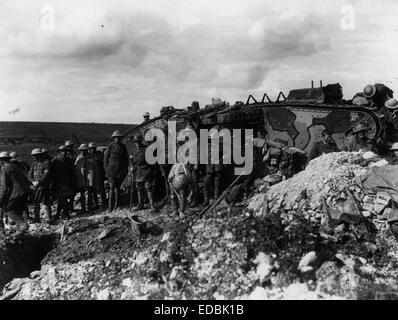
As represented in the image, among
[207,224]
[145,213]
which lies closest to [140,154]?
[145,213]

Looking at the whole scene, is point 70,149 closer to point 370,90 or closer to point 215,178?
point 215,178

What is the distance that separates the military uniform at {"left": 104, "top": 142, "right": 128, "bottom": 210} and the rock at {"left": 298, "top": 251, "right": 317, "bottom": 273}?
6.01 m

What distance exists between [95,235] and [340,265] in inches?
185

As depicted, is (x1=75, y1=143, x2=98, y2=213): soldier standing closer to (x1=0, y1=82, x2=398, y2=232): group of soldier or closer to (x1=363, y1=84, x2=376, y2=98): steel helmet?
(x1=0, y1=82, x2=398, y2=232): group of soldier

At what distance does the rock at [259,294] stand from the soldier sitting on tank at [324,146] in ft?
16.4

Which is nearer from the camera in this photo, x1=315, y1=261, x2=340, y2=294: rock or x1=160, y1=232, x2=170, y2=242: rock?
x1=315, y1=261, x2=340, y2=294: rock

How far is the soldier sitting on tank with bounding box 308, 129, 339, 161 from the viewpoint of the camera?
393 inches

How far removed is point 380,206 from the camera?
700 cm

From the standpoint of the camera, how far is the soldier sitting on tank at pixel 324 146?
32.8 ft

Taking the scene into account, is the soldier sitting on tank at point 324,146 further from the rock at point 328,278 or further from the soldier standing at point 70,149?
the soldier standing at point 70,149

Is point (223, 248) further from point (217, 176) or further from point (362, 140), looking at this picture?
point (362, 140)

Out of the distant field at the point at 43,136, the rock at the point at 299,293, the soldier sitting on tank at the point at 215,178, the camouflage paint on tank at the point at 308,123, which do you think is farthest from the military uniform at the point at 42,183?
the distant field at the point at 43,136

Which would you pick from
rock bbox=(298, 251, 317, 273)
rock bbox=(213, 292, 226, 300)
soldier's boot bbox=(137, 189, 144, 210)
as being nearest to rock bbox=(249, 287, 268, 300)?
rock bbox=(213, 292, 226, 300)

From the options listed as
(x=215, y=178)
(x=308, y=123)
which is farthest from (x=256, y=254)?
(x=308, y=123)
